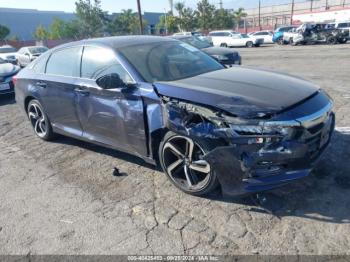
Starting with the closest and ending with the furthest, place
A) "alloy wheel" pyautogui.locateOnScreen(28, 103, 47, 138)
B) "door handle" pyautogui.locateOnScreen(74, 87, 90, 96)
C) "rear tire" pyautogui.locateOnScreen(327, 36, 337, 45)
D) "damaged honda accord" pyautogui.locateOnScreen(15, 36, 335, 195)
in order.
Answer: "damaged honda accord" pyautogui.locateOnScreen(15, 36, 335, 195) → "door handle" pyautogui.locateOnScreen(74, 87, 90, 96) → "alloy wheel" pyautogui.locateOnScreen(28, 103, 47, 138) → "rear tire" pyautogui.locateOnScreen(327, 36, 337, 45)

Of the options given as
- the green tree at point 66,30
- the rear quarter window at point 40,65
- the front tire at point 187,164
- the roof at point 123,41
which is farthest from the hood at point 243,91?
the green tree at point 66,30

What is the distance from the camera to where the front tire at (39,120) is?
5.61 m

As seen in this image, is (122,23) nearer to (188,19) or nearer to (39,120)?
(188,19)

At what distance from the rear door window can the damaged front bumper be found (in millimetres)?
2247

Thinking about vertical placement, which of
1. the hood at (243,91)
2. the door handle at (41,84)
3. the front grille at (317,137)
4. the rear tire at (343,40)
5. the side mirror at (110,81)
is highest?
the side mirror at (110,81)

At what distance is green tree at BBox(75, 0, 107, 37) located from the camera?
6456 centimetres

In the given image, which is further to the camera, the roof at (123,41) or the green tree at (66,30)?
the green tree at (66,30)

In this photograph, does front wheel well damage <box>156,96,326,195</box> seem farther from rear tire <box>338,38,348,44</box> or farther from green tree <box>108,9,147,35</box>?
green tree <box>108,9,147,35</box>

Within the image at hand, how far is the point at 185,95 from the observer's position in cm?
342

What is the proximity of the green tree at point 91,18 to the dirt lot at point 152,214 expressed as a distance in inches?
2518

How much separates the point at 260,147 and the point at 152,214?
1278mm

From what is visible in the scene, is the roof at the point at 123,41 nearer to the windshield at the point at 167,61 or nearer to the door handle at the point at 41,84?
the windshield at the point at 167,61

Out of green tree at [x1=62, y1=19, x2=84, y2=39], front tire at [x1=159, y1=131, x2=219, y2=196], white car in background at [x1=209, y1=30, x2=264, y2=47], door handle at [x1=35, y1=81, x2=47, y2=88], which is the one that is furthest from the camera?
green tree at [x1=62, y1=19, x2=84, y2=39]

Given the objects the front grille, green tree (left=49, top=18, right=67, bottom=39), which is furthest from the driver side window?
green tree (left=49, top=18, right=67, bottom=39)
